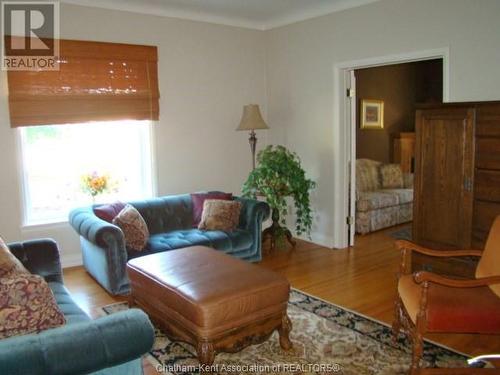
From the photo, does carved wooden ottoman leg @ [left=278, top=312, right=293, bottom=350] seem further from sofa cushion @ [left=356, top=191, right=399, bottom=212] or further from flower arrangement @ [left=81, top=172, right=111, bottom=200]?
sofa cushion @ [left=356, top=191, right=399, bottom=212]

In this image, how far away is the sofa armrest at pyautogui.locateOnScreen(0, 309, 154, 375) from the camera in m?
1.60

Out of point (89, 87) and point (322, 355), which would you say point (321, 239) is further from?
point (89, 87)

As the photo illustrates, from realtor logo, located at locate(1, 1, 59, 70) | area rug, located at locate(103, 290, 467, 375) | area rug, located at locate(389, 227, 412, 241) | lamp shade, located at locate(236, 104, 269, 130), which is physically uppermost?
realtor logo, located at locate(1, 1, 59, 70)

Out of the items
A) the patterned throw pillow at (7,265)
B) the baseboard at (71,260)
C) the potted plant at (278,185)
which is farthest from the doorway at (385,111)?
the patterned throw pillow at (7,265)

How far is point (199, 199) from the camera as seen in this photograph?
4.91 m

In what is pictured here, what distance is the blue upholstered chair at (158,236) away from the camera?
3.78m

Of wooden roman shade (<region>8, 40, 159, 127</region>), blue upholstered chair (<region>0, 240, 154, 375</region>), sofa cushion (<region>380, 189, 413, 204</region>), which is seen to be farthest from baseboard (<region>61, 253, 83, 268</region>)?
sofa cushion (<region>380, 189, 413, 204</region>)

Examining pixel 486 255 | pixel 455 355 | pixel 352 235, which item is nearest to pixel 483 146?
pixel 486 255

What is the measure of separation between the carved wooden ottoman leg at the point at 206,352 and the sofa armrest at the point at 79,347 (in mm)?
828

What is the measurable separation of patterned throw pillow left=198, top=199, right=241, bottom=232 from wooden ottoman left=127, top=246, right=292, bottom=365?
1.37m

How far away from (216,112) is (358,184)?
219 cm

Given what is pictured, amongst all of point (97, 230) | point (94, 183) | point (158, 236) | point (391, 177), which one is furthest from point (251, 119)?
point (391, 177)

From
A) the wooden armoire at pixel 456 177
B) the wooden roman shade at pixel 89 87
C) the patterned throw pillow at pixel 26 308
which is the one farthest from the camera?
the wooden roman shade at pixel 89 87

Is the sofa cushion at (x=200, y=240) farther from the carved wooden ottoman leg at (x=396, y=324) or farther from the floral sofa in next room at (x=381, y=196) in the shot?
the floral sofa in next room at (x=381, y=196)
